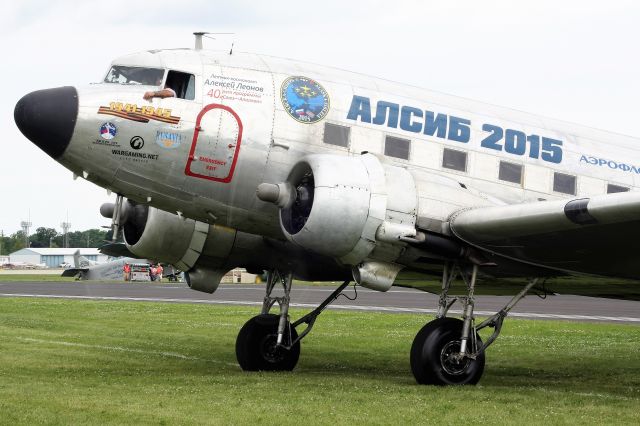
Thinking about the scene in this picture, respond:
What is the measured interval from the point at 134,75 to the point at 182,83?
69 cm

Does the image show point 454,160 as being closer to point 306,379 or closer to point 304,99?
point 304,99

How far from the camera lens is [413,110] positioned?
14578 mm

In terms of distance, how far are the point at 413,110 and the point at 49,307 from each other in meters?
25.0

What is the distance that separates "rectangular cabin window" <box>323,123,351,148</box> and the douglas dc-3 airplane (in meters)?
0.03

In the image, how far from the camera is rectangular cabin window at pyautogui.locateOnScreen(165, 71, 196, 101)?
13484 mm

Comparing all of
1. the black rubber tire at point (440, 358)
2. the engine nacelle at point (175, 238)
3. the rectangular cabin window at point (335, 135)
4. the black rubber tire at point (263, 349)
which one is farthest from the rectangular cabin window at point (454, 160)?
the black rubber tire at point (263, 349)

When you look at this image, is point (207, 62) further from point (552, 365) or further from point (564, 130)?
point (552, 365)

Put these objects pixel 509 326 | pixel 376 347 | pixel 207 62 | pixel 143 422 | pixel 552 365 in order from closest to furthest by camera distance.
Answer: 1. pixel 143 422
2. pixel 207 62
3. pixel 552 365
4. pixel 376 347
5. pixel 509 326

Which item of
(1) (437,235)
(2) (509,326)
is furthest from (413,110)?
(2) (509,326)

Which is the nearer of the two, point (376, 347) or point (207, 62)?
point (207, 62)

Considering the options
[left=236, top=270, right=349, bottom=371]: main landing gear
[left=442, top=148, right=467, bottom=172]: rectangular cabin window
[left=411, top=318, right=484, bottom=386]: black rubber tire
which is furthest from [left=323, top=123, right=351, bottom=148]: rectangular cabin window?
[left=236, top=270, right=349, bottom=371]: main landing gear

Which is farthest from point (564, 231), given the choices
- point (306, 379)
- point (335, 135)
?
point (306, 379)

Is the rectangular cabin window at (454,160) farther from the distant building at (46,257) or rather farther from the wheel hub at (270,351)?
the distant building at (46,257)

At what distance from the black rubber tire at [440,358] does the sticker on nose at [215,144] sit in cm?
359
